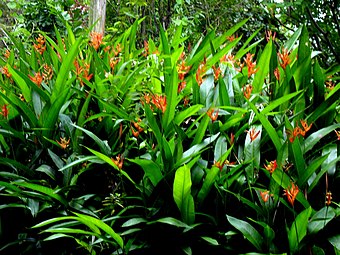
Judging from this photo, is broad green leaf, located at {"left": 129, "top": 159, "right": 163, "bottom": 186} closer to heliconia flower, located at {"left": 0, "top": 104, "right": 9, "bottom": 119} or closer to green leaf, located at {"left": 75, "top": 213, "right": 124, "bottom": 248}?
green leaf, located at {"left": 75, "top": 213, "right": 124, "bottom": 248}

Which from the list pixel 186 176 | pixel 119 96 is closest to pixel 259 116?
pixel 186 176

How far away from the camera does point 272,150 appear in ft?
5.10

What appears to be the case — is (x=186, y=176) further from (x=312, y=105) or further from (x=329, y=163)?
(x=312, y=105)

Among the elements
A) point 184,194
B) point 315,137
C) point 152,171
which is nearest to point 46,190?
point 152,171

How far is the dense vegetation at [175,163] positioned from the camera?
4.41 feet

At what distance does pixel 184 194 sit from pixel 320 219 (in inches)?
16.4

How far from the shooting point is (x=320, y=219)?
1280 millimetres

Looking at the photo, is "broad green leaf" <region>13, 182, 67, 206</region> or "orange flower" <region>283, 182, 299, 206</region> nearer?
"orange flower" <region>283, 182, 299, 206</region>

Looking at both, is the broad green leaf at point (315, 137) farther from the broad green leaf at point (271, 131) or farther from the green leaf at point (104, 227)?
the green leaf at point (104, 227)

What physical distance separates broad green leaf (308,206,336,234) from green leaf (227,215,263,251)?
0.51ft

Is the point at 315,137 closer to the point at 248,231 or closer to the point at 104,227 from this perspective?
the point at 248,231

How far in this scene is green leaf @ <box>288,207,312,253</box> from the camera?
1.25 m

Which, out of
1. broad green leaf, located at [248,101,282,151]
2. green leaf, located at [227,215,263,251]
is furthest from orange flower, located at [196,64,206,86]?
green leaf, located at [227,215,263,251]

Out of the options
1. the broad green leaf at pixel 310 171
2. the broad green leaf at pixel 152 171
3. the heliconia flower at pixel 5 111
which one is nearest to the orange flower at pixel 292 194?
the broad green leaf at pixel 310 171
